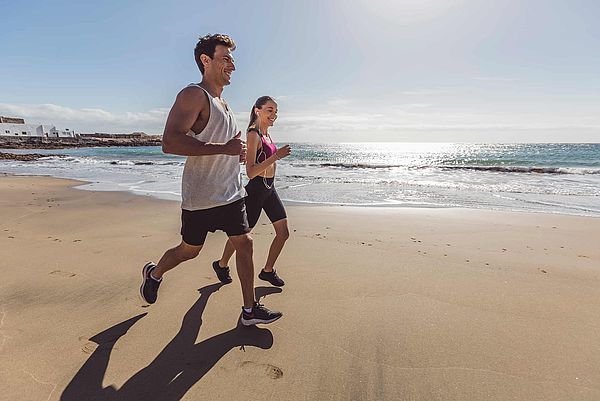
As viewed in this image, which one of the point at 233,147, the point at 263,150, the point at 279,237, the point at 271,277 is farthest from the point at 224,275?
the point at 233,147

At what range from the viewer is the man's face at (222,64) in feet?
7.99

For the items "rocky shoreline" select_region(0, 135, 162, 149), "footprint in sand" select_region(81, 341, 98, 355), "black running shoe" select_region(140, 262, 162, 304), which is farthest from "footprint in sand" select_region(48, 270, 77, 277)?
"rocky shoreline" select_region(0, 135, 162, 149)

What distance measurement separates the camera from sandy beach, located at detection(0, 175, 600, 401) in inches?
79.8

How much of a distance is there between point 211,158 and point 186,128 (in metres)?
0.31

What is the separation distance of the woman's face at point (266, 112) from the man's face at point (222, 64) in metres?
0.83

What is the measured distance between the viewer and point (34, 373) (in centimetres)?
207

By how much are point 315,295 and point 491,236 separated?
3.72m

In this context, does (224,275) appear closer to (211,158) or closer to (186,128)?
(211,158)

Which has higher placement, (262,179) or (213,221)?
(262,179)

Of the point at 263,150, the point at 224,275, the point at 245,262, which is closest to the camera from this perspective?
the point at 245,262

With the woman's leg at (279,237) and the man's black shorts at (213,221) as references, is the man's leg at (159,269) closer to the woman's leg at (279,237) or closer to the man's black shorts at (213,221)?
the man's black shorts at (213,221)

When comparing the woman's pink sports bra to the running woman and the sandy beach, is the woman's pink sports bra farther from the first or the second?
the sandy beach

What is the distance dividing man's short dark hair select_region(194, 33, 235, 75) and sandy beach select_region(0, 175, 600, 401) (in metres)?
2.02

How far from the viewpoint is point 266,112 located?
3.32 meters
